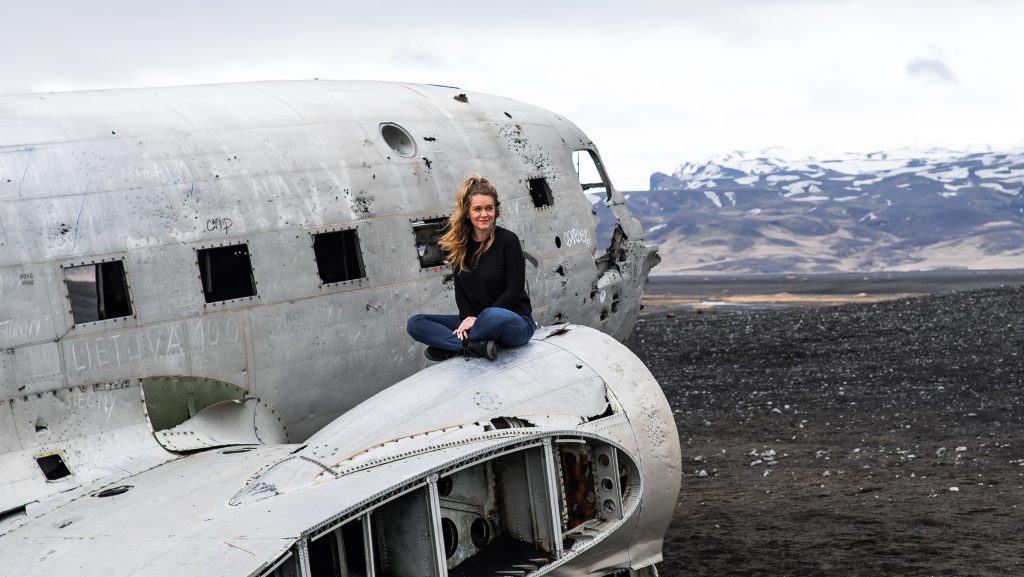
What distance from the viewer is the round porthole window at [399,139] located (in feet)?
42.8

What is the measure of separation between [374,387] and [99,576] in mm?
5244

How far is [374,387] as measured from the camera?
41.2 ft

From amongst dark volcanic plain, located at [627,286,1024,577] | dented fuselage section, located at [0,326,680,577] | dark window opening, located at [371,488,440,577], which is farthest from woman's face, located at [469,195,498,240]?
dark volcanic plain, located at [627,286,1024,577]

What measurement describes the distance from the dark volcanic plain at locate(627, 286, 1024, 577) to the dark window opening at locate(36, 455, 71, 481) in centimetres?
690

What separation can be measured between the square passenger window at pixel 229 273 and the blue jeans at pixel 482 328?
1878 millimetres

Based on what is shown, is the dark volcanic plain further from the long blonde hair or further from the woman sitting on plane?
the long blonde hair

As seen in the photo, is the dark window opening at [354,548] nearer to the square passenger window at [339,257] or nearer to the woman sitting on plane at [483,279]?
the woman sitting on plane at [483,279]

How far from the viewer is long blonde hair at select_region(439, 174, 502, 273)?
34.0 ft

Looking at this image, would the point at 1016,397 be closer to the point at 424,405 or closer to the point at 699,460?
the point at 699,460

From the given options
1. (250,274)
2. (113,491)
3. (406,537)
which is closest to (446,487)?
(406,537)

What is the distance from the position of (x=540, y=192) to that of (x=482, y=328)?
460 cm

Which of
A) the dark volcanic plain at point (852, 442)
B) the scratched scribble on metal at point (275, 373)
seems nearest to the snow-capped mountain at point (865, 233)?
the dark volcanic plain at point (852, 442)

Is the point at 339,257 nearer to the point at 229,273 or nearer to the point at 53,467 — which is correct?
the point at 229,273

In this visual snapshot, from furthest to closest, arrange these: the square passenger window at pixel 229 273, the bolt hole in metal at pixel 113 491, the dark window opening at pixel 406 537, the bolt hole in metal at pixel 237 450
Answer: the square passenger window at pixel 229 273 → the bolt hole in metal at pixel 237 450 → the bolt hole in metal at pixel 113 491 → the dark window opening at pixel 406 537
